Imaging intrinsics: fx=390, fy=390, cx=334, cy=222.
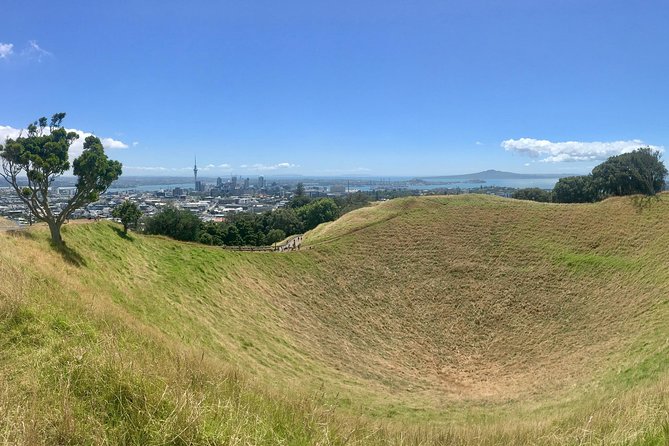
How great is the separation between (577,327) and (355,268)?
622 inches

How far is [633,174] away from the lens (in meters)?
51.4

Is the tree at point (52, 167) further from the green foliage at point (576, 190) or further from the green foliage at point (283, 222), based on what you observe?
the green foliage at point (576, 190)

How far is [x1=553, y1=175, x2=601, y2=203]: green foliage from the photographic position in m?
65.8

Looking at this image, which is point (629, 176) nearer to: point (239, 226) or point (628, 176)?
point (628, 176)

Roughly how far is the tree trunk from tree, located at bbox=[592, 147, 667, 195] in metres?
57.5

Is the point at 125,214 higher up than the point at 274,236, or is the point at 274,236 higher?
the point at 125,214

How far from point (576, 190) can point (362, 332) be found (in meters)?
67.3

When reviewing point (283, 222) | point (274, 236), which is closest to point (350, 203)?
point (283, 222)

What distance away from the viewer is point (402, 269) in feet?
107

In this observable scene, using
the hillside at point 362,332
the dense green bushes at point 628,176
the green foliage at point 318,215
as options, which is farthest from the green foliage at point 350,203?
the hillside at point 362,332

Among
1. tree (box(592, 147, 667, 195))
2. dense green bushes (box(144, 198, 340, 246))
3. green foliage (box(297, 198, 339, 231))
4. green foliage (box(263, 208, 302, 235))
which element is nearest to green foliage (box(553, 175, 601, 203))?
tree (box(592, 147, 667, 195))

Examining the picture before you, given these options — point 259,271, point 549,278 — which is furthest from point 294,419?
point 549,278

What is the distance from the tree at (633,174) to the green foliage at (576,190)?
534 cm

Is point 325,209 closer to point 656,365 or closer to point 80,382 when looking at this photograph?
point 656,365
